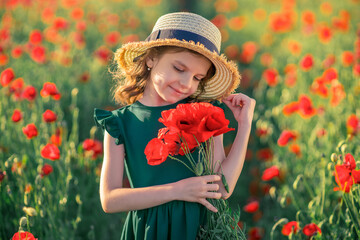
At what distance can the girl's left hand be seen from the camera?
1549 millimetres

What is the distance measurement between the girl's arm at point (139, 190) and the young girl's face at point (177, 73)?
28 cm

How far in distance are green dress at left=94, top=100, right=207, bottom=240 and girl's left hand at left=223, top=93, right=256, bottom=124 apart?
238 millimetres

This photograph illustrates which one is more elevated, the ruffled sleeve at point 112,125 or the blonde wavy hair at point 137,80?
the blonde wavy hair at point 137,80

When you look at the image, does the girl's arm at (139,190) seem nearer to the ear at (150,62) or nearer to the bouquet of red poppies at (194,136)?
the bouquet of red poppies at (194,136)

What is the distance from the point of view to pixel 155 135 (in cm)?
151

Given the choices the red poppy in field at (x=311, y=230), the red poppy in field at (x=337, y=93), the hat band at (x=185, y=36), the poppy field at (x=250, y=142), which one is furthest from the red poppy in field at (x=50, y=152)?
the red poppy in field at (x=337, y=93)

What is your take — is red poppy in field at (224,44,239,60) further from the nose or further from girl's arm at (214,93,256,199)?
the nose

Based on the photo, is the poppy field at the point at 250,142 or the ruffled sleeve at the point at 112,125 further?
the poppy field at the point at 250,142

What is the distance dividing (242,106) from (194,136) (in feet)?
1.40

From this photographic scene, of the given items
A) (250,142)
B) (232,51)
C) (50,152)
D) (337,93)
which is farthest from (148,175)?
(232,51)

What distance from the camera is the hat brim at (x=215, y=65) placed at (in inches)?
58.0

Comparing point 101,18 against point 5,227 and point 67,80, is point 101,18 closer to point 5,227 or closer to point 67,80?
point 67,80

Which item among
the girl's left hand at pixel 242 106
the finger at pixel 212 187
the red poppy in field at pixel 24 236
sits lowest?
the red poppy in field at pixel 24 236

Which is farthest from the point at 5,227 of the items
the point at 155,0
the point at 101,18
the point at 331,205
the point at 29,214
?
the point at 155,0
